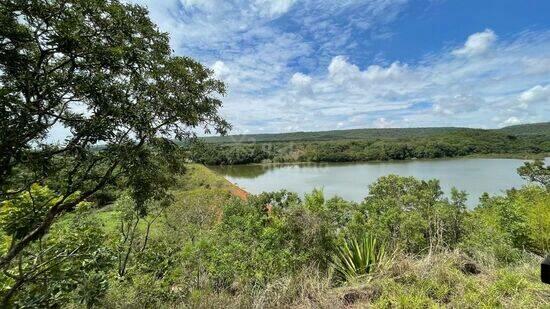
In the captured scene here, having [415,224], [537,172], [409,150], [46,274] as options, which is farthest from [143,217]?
[409,150]

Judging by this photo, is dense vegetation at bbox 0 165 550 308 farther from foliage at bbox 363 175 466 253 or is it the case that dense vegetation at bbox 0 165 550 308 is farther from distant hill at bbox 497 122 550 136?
distant hill at bbox 497 122 550 136

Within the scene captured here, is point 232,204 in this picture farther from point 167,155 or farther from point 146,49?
point 146,49

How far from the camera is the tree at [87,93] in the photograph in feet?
7.67

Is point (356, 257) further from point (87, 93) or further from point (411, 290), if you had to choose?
point (87, 93)

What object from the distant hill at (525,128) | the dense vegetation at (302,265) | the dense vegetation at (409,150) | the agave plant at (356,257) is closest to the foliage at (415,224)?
the dense vegetation at (302,265)

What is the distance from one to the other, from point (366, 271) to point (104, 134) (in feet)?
13.3

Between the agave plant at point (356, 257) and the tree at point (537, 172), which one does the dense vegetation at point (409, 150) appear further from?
the agave plant at point (356, 257)

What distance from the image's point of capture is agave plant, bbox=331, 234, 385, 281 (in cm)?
492

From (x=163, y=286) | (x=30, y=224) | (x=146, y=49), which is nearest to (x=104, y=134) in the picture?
(x=146, y=49)

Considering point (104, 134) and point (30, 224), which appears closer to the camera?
point (104, 134)

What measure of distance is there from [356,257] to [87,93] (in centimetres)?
428

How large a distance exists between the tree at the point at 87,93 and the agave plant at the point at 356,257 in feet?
10.5

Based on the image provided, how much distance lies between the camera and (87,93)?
261 centimetres

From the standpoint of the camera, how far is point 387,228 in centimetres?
650
